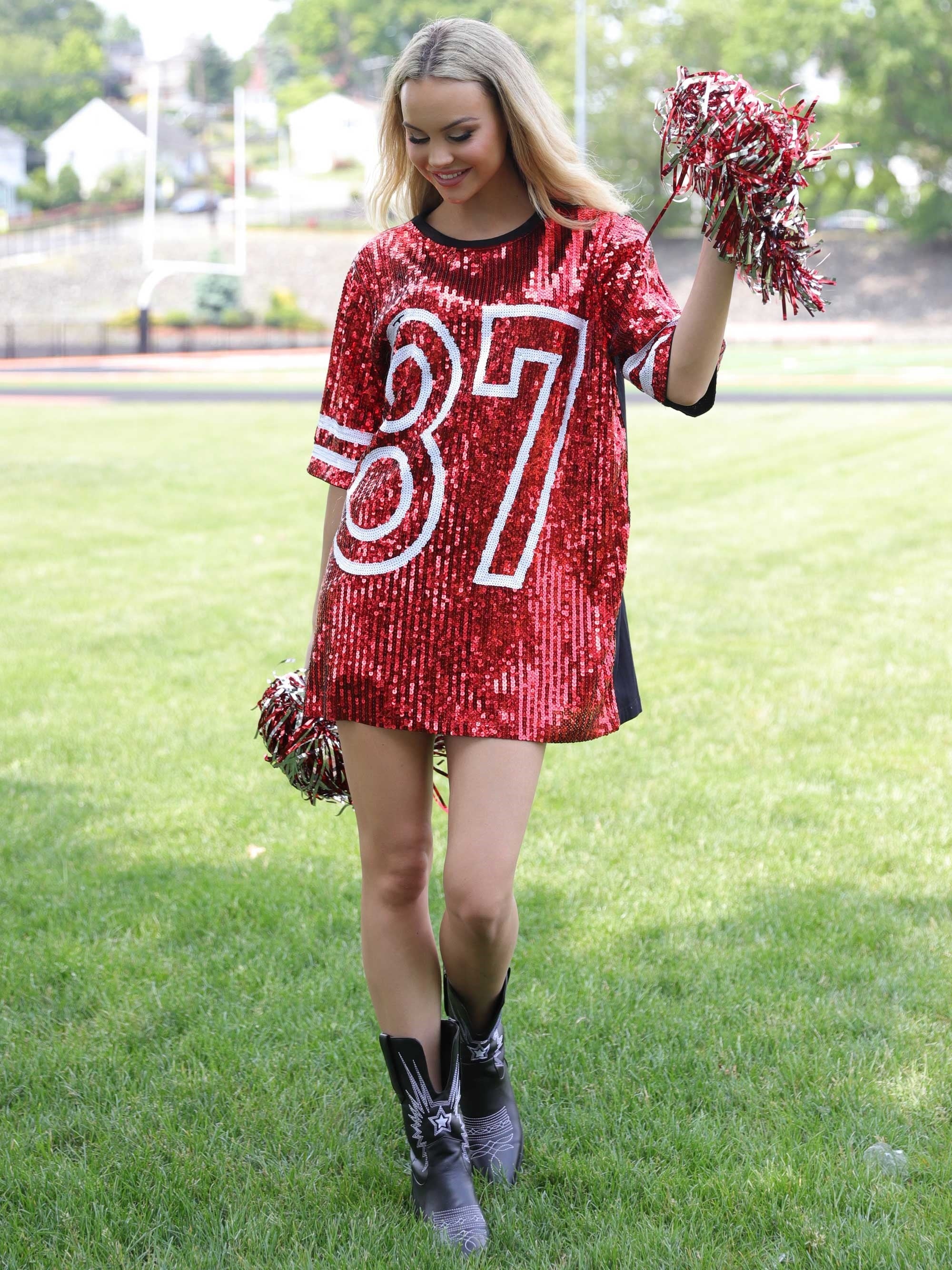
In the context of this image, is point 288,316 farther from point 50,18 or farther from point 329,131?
point 50,18

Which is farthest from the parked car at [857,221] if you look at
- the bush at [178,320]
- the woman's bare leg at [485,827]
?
the woman's bare leg at [485,827]

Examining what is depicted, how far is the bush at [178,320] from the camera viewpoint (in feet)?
146

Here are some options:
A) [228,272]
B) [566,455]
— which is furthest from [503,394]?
[228,272]

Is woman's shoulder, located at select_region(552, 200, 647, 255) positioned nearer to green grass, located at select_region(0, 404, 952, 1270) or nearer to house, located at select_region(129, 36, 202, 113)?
green grass, located at select_region(0, 404, 952, 1270)

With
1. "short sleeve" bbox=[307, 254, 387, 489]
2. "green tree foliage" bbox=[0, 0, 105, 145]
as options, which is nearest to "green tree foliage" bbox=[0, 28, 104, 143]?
"green tree foliage" bbox=[0, 0, 105, 145]

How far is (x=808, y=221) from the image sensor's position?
2074 millimetres

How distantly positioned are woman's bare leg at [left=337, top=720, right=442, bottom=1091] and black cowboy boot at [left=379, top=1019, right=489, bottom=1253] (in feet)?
0.08

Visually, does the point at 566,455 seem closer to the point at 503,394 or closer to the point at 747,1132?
the point at 503,394

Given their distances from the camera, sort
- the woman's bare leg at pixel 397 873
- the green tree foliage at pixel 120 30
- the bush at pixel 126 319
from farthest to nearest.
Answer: the green tree foliage at pixel 120 30
the bush at pixel 126 319
the woman's bare leg at pixel 397 873

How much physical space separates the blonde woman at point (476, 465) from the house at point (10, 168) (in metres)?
92.6

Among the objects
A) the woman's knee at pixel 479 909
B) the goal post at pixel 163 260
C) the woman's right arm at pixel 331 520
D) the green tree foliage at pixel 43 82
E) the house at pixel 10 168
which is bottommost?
the woman's knee at pixel 479 909

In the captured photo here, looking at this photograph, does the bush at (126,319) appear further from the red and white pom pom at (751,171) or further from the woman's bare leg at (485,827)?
the red and white pom pom at (751,171)

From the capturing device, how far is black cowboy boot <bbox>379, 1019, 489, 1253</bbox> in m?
2.51

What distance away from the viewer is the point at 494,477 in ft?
7.68
